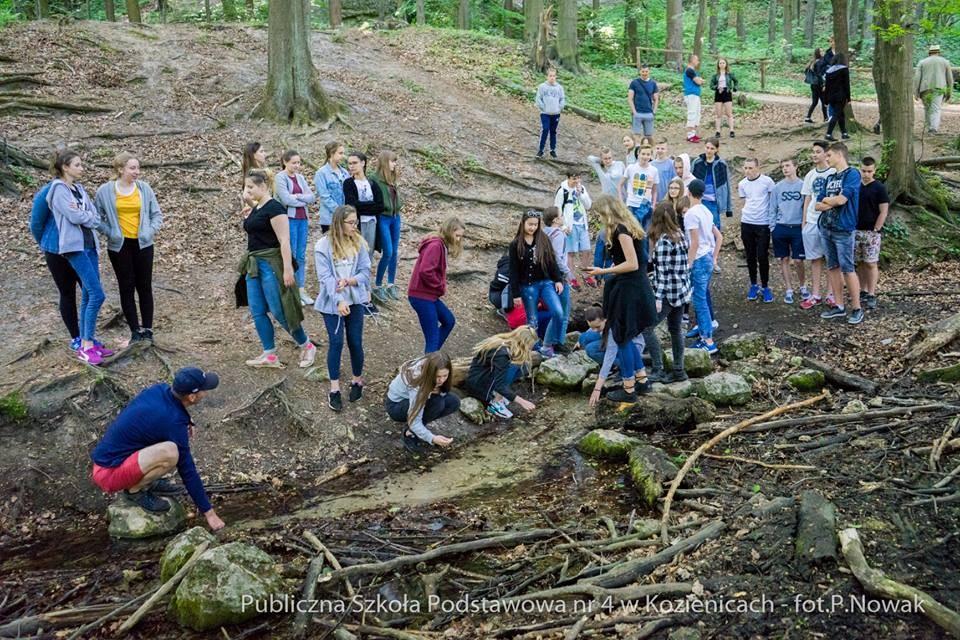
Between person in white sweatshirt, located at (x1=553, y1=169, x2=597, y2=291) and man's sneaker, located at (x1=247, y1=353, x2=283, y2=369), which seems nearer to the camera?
man's sneaker, located at (x1=247, y1=353, x2=283, y2=369)

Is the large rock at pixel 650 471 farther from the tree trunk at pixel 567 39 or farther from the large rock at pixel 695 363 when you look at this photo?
the tree trunk at pixel 567 39

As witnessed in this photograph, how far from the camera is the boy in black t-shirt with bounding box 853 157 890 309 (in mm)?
9594

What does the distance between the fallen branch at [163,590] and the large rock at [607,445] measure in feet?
11.4

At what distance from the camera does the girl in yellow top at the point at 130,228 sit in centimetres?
730

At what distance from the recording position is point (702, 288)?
9.14 meters

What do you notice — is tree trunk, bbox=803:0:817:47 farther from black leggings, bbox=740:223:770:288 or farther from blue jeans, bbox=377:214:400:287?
blue jeans, bbox=377:214:400:287

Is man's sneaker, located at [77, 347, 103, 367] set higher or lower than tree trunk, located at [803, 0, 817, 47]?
lower

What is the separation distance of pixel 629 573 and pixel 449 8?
28.6 m

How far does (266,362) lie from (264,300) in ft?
2.14

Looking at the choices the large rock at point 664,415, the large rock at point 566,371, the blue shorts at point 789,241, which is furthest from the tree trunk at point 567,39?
the large rock at point 664,415

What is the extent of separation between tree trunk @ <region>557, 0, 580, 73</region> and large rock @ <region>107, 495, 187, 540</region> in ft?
63.1

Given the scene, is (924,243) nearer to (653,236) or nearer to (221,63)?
(653,236)

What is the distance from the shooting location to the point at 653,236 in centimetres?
822

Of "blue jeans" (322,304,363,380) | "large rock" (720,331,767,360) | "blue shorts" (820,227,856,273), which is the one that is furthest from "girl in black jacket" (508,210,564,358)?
"blue shorts" (820,227,856,273)
